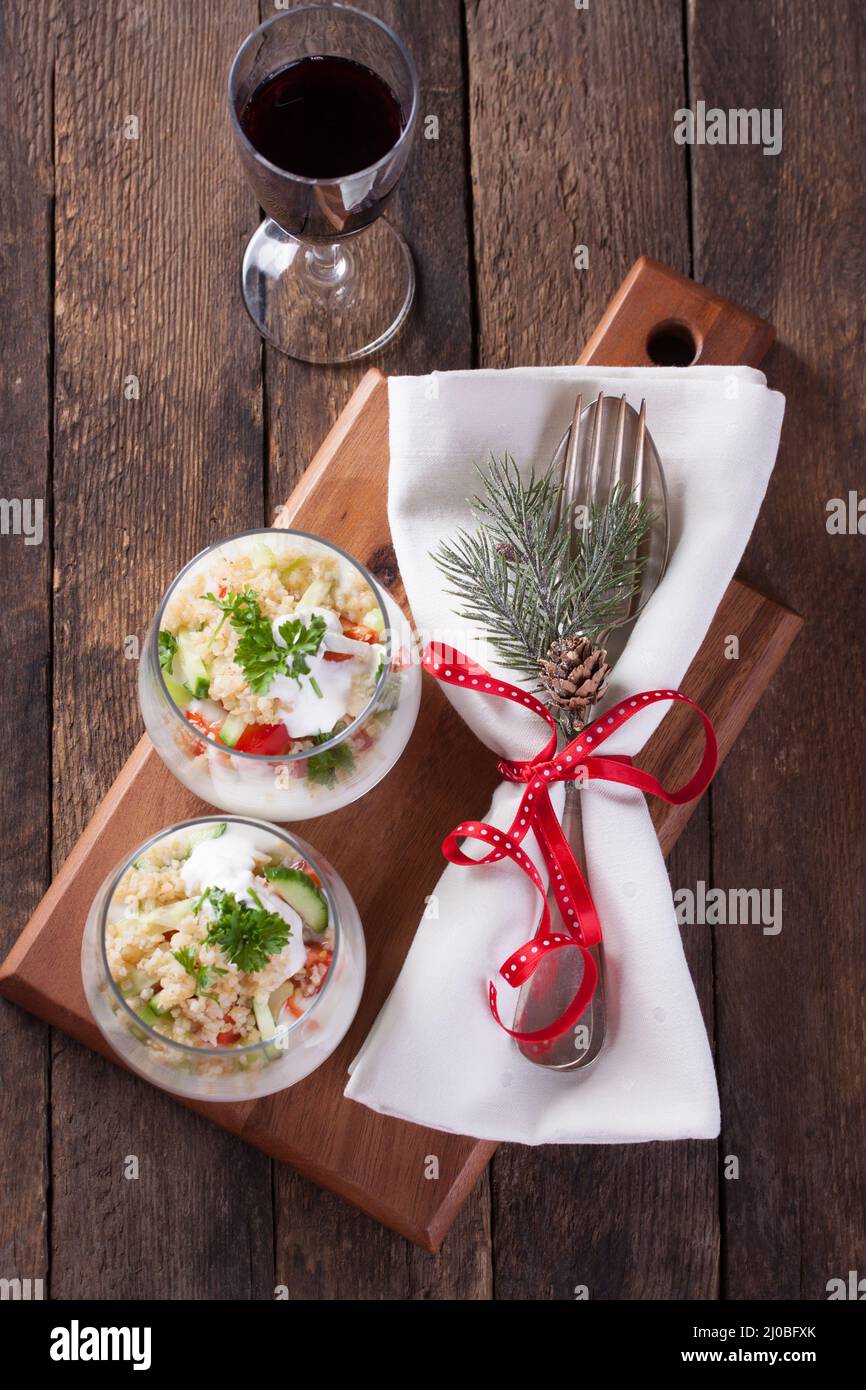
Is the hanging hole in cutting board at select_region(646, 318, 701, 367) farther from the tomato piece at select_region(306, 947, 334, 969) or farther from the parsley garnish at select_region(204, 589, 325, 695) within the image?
the tomato piece at select_region(306, 947, 334, 969)

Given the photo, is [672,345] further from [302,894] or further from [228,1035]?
[228,1035]

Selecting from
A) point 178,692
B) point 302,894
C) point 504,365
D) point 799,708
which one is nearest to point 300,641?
point 178,692

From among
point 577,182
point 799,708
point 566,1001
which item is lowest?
point 566,1001

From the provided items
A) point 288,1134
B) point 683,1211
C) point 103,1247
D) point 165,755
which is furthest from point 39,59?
point 683,1211

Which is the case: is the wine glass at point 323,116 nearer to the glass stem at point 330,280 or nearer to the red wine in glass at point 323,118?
the red wine in glass at point 323,118

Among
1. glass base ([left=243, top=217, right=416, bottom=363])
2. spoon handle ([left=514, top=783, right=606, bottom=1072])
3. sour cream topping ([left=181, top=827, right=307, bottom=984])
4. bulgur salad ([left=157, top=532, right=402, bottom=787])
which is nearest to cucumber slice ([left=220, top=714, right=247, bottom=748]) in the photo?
bulgur salad ([left=157, top=532, right=402, bottom=787])

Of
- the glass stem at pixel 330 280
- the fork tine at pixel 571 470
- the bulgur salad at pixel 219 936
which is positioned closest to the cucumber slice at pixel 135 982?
the bulgur salad at pixel 219 936
